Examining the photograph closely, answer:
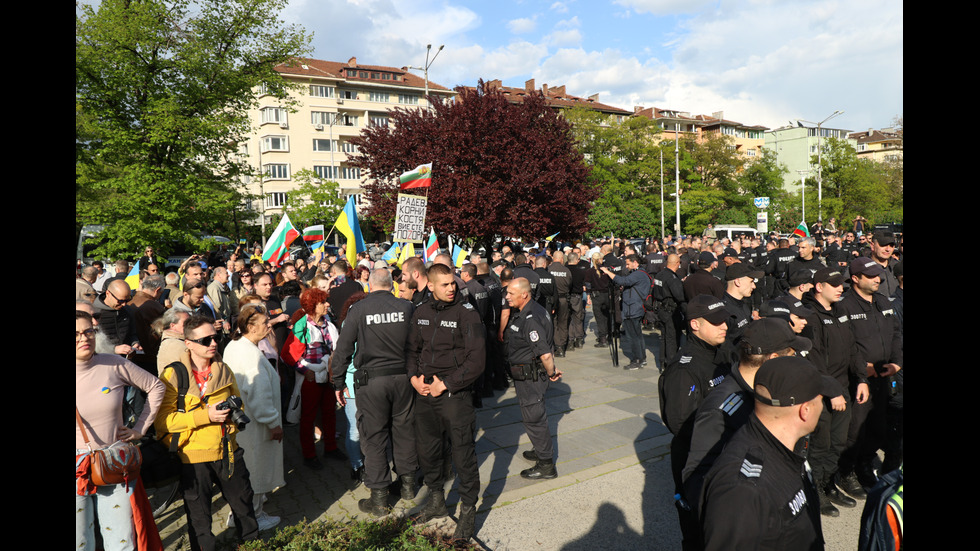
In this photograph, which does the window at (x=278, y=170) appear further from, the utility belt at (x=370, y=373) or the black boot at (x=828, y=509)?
the black boot at (x=828, y=509)

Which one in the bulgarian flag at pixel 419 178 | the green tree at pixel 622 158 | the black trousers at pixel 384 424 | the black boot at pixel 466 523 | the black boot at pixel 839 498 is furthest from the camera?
the green tree at pixel 622 158

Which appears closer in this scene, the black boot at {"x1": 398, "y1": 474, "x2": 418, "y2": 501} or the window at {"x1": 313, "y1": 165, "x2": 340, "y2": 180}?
the black boot at {"x1": 398, "y1": 474, "x2": 418, "y2": 501}

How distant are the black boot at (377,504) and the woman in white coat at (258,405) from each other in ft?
2.51

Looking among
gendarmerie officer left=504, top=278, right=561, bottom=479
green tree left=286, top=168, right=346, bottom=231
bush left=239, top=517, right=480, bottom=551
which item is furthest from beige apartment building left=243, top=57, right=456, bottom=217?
bush left=239, top=517, right=480, bottom=551

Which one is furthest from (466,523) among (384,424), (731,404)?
(731,404)

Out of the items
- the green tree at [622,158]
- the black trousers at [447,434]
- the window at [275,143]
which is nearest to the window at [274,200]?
the window at [275,143]

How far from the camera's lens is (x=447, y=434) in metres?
4.93

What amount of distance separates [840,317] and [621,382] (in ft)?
13.9

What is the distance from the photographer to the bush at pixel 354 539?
3.25 m

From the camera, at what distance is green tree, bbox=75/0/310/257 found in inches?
645

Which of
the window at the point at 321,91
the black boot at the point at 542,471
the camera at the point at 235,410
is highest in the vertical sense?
the window at the point at 321,91

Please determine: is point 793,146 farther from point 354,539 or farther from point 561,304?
point 354,539

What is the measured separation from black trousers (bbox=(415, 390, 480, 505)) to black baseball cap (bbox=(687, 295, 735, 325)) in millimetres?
1956

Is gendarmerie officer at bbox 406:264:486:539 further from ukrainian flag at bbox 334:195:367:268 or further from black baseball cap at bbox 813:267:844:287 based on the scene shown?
ukrainian flag at bbox 334:195:367:268
